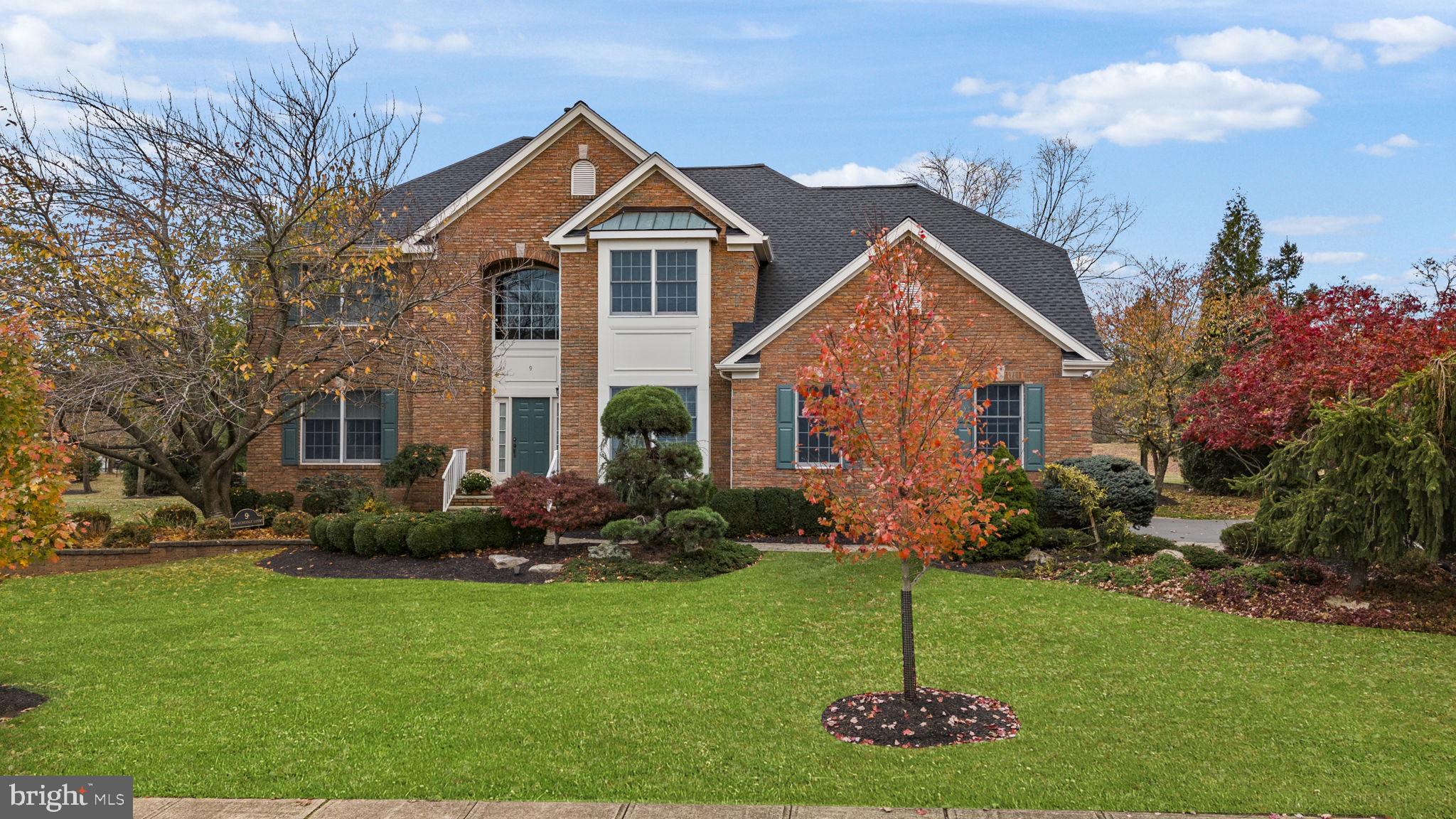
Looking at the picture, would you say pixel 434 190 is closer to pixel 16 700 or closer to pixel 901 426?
pixel 16 700

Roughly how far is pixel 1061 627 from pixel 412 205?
17377mm

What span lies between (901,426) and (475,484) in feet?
47.1

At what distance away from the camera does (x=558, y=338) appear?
20.8 m

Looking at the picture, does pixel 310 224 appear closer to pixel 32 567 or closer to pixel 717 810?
pixel 32 567

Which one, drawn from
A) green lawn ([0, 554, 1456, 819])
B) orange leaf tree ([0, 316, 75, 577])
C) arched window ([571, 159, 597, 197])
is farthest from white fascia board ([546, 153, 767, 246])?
orange leaf tree ([0, 316, 75, 577])

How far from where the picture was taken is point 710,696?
Answer: 25.2 feet

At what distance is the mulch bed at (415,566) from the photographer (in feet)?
45.2

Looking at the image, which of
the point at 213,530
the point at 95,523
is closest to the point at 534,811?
the point at 213,530

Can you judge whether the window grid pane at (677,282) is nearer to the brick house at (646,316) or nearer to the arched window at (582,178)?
the brick house at (646,316)

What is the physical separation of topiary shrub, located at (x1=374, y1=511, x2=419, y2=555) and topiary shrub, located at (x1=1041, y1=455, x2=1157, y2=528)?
1086 cm

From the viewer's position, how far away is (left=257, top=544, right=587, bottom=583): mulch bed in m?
13.8

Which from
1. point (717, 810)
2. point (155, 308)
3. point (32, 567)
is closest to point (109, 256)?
point (155, 308)

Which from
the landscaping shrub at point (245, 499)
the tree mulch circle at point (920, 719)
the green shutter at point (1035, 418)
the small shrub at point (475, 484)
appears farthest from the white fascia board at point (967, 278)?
the tree mulch circle at point (920, 719)

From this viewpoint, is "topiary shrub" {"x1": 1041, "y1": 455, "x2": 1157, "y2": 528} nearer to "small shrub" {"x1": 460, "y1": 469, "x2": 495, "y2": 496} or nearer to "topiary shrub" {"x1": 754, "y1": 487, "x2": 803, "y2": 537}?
"topiary shrub" {"x1": 754, "y1": 487, "x2": 803, "y2": 537}
